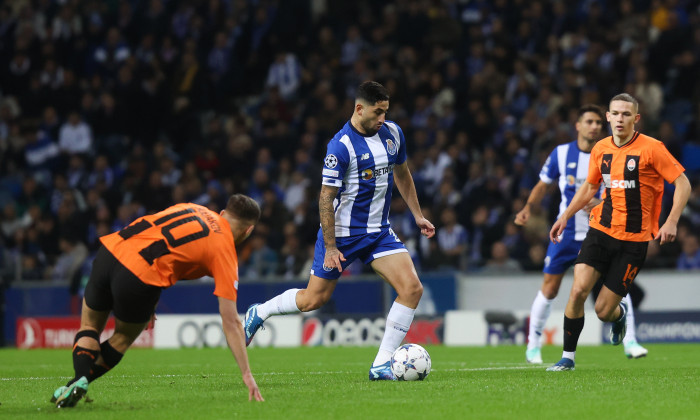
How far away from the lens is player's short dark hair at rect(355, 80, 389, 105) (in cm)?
841

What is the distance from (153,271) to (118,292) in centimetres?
26

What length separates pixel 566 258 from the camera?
10.8m

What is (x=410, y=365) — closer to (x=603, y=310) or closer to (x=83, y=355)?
(x=603, y=310)

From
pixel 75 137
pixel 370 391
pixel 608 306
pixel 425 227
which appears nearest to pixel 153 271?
pixel 370 391

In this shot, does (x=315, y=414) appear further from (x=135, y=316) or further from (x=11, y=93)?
(x=11, y=93)

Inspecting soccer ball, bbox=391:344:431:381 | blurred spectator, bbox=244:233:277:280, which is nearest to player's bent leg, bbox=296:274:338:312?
soccer ball, bbox=391:344:431:381

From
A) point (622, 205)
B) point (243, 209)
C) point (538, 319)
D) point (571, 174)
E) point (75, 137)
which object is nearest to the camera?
point (243, 209)

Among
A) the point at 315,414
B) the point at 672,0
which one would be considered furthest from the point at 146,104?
the point at 315,414

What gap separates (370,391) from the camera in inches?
294

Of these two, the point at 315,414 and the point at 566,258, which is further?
the point at 566,258

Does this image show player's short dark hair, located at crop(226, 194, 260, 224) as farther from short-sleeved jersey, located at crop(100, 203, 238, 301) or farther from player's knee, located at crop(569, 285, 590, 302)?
player's knee, located at crop(569, 285, 590, 302)

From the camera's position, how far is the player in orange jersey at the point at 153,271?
654 cm

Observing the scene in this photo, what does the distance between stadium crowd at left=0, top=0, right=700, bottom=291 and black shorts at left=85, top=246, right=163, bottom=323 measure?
939 centimetres

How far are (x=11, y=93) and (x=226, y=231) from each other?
18.6 m
